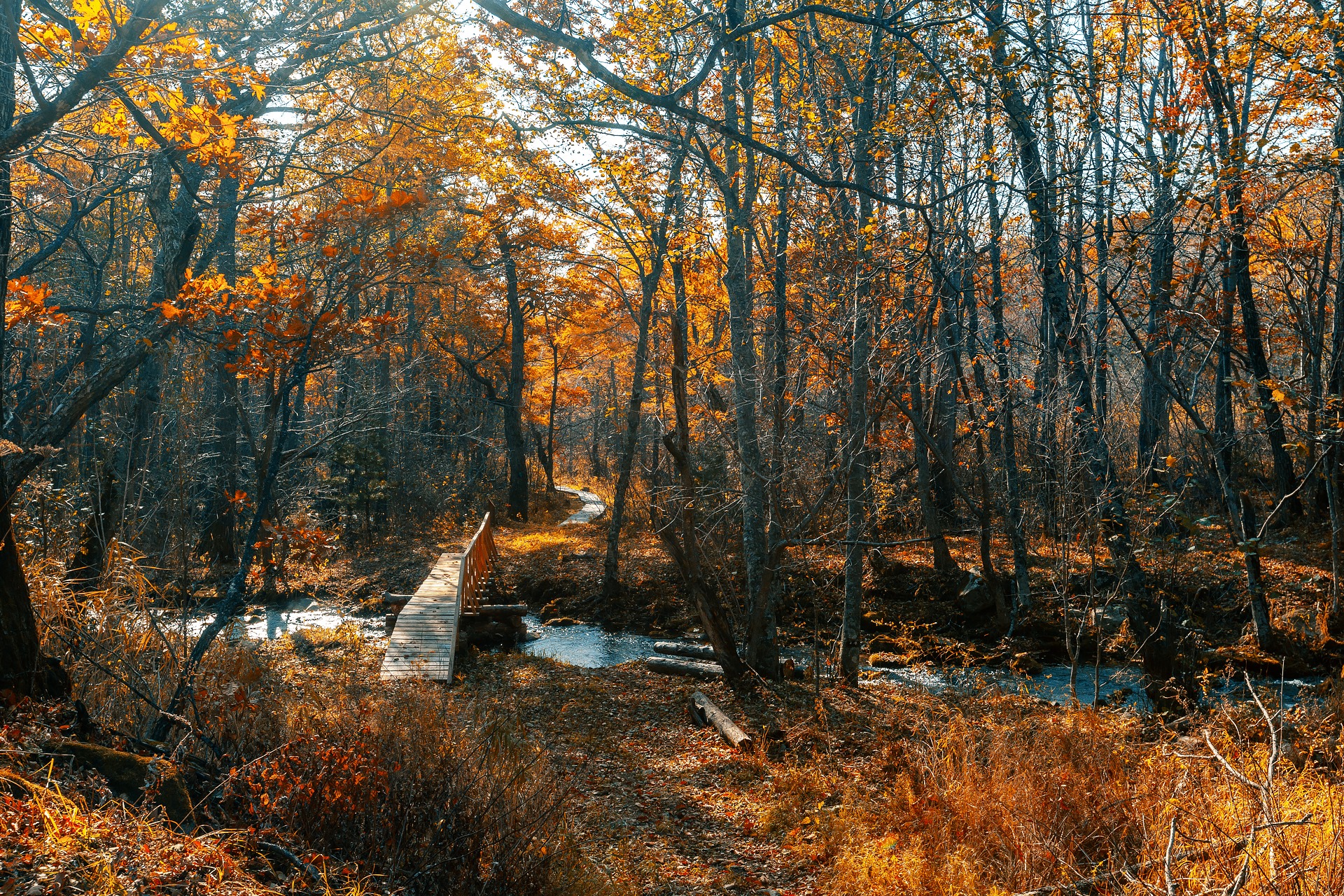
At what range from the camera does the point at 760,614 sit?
8.18 metres

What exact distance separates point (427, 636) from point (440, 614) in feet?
2.80

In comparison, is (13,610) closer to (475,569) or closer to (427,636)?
(427,636)

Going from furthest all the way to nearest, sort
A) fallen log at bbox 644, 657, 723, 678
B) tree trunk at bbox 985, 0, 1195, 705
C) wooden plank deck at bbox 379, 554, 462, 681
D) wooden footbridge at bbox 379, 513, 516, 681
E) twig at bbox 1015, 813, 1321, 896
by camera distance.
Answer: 1. fallen log at bbox 644, 657, 723, 678
2. wooden footbridge at bbox 379, 513, 516, 681
3. wooden plank deck at bbox 379, 554, 462, 681
4. tree trunk at bbox 985, 0, 1195, 705
5. twig at bbox 1015, 813, 1321, 896

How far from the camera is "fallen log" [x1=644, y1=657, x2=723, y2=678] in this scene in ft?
30.3

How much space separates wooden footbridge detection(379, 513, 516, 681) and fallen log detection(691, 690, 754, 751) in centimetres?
272

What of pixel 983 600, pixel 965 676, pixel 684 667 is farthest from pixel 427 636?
pixel 983 600

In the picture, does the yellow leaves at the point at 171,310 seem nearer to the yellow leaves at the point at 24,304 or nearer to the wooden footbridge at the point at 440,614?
the yellow leaves at the point at 24,304

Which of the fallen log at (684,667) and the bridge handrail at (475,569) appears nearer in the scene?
the fallen log at (684,667)

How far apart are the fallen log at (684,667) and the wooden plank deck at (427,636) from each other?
7.81 ft

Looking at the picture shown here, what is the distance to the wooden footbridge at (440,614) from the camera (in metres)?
8.72

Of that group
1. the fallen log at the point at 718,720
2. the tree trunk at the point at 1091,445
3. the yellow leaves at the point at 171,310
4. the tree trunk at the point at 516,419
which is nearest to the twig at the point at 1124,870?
the tree trunk at the point at 1091,445

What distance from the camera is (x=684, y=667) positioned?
30.9 feet

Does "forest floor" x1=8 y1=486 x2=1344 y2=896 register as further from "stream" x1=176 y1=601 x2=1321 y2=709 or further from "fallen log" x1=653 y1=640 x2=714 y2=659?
"fallen log" x1=653 y1=640 x2=714 y2=659

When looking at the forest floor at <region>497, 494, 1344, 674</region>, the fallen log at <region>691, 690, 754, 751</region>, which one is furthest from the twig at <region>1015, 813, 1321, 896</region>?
the forest floor at <region>497, 494, 1344, 674</region>
